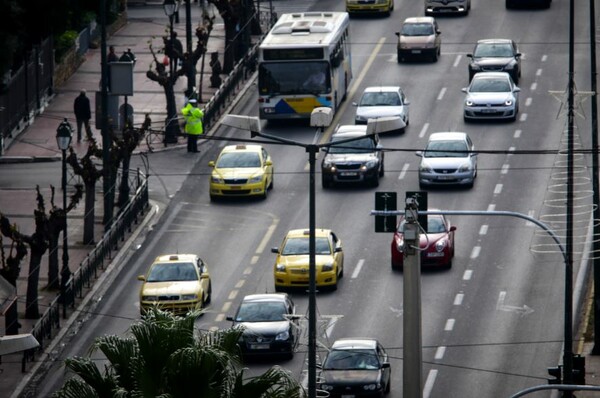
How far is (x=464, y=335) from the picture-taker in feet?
163

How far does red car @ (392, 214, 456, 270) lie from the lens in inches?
2130

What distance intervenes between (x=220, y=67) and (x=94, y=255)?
2232cm

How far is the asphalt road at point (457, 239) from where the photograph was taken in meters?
48.8

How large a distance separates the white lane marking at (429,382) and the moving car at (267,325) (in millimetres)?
3580

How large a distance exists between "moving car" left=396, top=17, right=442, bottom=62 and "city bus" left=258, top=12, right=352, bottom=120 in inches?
350

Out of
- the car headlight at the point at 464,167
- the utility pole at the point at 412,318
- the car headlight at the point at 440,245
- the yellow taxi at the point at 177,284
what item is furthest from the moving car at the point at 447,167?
the utility pole at the point at 412,318

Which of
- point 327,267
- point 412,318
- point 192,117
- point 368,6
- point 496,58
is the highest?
point 412,318

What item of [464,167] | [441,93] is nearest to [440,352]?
[464,167]

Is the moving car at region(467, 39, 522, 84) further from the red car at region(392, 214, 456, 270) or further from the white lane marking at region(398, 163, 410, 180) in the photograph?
the red car at region(392, 214, 456, 270)

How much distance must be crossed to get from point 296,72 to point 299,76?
0.18m

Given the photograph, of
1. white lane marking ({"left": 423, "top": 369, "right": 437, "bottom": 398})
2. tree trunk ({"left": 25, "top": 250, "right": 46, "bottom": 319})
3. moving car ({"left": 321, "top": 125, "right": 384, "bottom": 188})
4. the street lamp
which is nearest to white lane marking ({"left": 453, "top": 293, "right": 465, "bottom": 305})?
white lane marking ({"left": 423, "top": 369, "right": 437, "bottom": 398})

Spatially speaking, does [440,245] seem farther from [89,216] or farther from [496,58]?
[496,58]

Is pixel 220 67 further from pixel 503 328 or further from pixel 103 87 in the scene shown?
pixel 503 328

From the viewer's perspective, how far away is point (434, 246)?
54.1 meters
